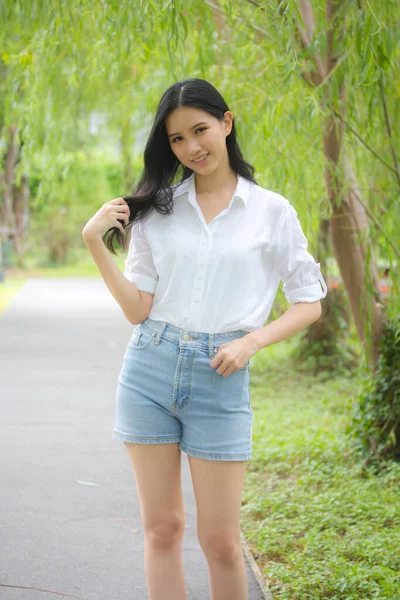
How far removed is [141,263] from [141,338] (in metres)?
0.23

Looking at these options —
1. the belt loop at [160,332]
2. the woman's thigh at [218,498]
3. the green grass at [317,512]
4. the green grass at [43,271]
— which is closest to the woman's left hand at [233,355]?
the belt loop at [160,332]

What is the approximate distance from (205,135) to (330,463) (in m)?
3.45

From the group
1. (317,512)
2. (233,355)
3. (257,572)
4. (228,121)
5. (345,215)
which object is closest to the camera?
(233,355)

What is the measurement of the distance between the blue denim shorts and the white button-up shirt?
6 centimetres

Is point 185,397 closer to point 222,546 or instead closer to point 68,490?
point 222,546

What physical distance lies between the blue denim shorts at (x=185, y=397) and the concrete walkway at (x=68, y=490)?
1.22 metres

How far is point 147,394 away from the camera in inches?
101

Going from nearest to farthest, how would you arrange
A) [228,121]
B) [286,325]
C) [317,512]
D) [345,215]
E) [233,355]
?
[233,355]
[286,325]
[228,121]
[317,512]
[345,215]

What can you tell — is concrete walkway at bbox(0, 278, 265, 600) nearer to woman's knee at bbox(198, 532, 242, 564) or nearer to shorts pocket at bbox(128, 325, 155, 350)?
woman's knee at bbox(198, 532, 242, 564)

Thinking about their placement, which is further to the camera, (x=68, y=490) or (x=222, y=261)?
(x=68, y=490)

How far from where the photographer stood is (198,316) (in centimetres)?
254

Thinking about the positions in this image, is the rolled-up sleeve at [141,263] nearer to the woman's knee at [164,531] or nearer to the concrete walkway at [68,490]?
the woman's knee at [164,531]

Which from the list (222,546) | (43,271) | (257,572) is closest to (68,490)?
(257,572)

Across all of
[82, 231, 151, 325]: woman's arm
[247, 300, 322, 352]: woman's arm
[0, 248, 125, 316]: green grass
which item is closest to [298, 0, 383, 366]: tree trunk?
[247, 300, 322, 352]: woman's arm
